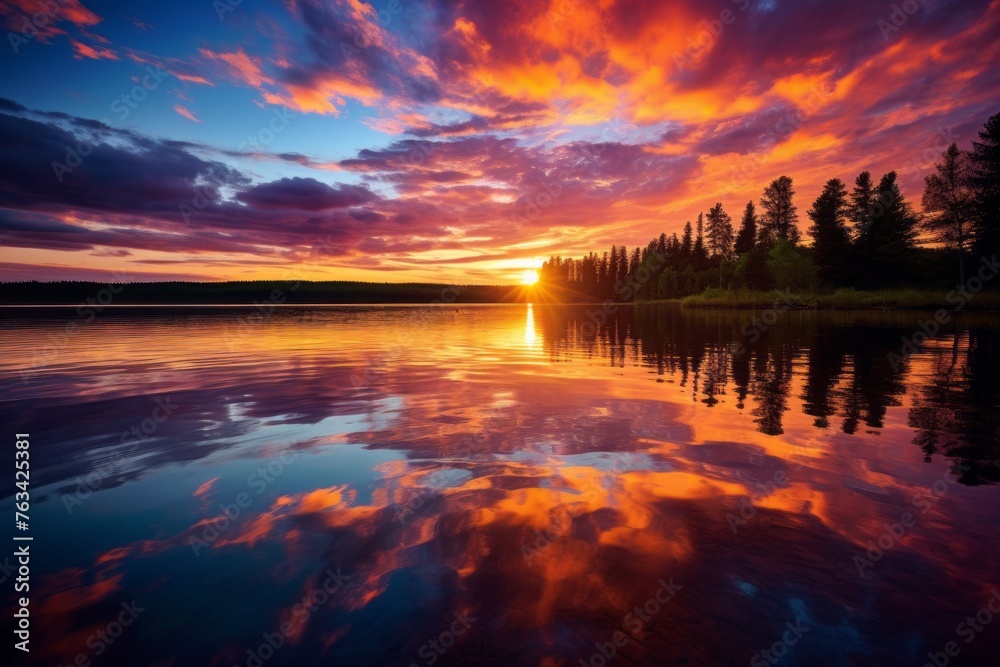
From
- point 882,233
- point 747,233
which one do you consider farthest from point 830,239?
point 747,233

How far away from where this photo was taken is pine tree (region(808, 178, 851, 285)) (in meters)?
63.4

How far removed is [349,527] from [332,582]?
92 centimetres

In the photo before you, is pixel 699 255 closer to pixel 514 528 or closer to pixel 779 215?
pixel 779 215

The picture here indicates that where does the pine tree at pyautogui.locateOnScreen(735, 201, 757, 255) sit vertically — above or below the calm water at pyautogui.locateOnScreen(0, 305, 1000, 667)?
above

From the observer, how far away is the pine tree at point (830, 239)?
63.4m

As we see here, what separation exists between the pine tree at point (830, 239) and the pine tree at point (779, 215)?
793 inches

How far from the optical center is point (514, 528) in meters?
4.65

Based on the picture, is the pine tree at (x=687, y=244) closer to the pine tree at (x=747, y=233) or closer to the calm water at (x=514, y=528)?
the pine tree at (x=747, y=233)

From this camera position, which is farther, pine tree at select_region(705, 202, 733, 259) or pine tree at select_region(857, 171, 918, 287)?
pine tree at select_region(705, 202, 733, 259)

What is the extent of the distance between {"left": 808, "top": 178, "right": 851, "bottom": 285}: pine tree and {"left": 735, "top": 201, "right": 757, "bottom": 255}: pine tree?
17.0 m

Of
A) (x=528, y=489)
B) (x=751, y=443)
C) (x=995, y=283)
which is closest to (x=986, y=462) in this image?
(x=751, y=443)

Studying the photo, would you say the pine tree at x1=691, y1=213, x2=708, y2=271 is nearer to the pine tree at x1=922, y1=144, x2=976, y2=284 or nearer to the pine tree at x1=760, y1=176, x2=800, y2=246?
the pine tree at x1=760, y1=176, x2=800, y2=246

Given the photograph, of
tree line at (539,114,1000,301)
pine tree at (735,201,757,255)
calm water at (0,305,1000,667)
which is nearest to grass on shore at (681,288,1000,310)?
tree line at (539,114,1000,301)

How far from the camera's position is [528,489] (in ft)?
18.5
